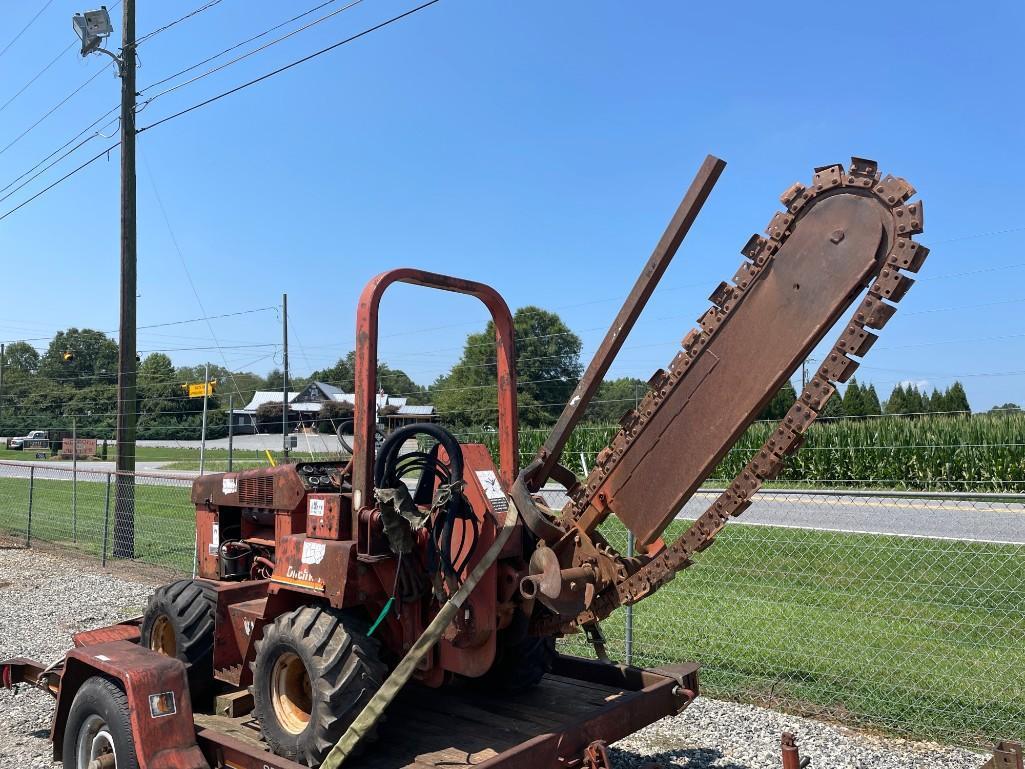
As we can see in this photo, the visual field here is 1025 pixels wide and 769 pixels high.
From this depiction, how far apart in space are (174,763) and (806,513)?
11.9m

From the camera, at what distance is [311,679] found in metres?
3.44

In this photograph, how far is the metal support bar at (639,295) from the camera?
3123 mm

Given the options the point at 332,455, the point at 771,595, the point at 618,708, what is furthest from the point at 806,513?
the point at 618,708

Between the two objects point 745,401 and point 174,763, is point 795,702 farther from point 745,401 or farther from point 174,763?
point 174,763

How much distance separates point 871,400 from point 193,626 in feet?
108

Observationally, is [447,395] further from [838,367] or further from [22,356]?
[22,356]

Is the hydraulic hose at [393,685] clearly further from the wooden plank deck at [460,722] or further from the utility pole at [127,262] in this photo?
the utility pole at [127,262]

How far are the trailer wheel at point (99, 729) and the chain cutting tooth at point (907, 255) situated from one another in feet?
12.5

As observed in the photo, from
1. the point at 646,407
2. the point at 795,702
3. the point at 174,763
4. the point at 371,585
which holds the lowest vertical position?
the point at 795,702

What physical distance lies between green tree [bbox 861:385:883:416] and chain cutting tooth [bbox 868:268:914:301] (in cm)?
3093

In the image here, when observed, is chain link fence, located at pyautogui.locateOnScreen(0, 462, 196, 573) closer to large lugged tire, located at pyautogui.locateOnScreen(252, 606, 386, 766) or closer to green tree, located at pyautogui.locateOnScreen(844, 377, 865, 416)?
large lugged tire, located at pyautogui.locateOnScreen(252, 606, 386, 766)

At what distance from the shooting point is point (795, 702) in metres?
5.62

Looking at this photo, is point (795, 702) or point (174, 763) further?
point (795, 702)

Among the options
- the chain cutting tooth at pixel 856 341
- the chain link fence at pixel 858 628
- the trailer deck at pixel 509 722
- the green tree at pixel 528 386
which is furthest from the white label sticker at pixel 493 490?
the green tree at pixel 528 386
